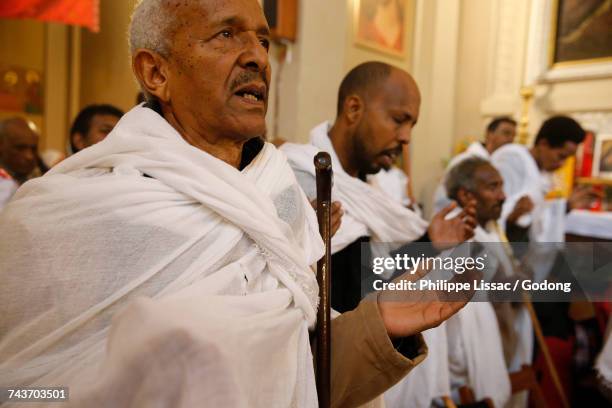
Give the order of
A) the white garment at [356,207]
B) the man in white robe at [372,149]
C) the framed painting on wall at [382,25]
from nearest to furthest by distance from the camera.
→ 1. the white garment at [356,207]
2. the man in white robe at [372,149]
3. the framed painting on wall at [382,25]

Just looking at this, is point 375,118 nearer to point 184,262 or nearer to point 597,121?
point 184,262

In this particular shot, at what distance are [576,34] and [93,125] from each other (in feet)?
19.5

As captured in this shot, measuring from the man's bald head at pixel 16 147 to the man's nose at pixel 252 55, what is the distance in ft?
9.67

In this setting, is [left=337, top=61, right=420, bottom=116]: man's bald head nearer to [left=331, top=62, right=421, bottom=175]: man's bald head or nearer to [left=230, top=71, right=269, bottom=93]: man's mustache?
[left=331, top=62, right=421, bottom=175]: man's bald head

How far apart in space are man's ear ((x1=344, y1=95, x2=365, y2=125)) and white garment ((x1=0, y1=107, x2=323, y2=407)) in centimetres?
117

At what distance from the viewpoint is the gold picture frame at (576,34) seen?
21.0 ft

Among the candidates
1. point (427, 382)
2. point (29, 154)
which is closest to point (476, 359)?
point (427, 382)

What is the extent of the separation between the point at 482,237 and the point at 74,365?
252cm

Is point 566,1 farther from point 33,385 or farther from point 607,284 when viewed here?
point 33,385

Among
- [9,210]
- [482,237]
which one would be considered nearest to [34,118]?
[482,237]

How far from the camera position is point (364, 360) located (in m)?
1.25

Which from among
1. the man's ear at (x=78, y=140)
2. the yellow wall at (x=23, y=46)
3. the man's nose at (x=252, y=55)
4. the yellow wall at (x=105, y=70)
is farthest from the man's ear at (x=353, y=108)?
the yellow wall at (x=23, y=46)

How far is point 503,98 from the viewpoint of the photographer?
7.05 m

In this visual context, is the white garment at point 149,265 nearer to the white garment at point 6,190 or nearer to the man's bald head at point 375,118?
the man's bald head at point 375,118
